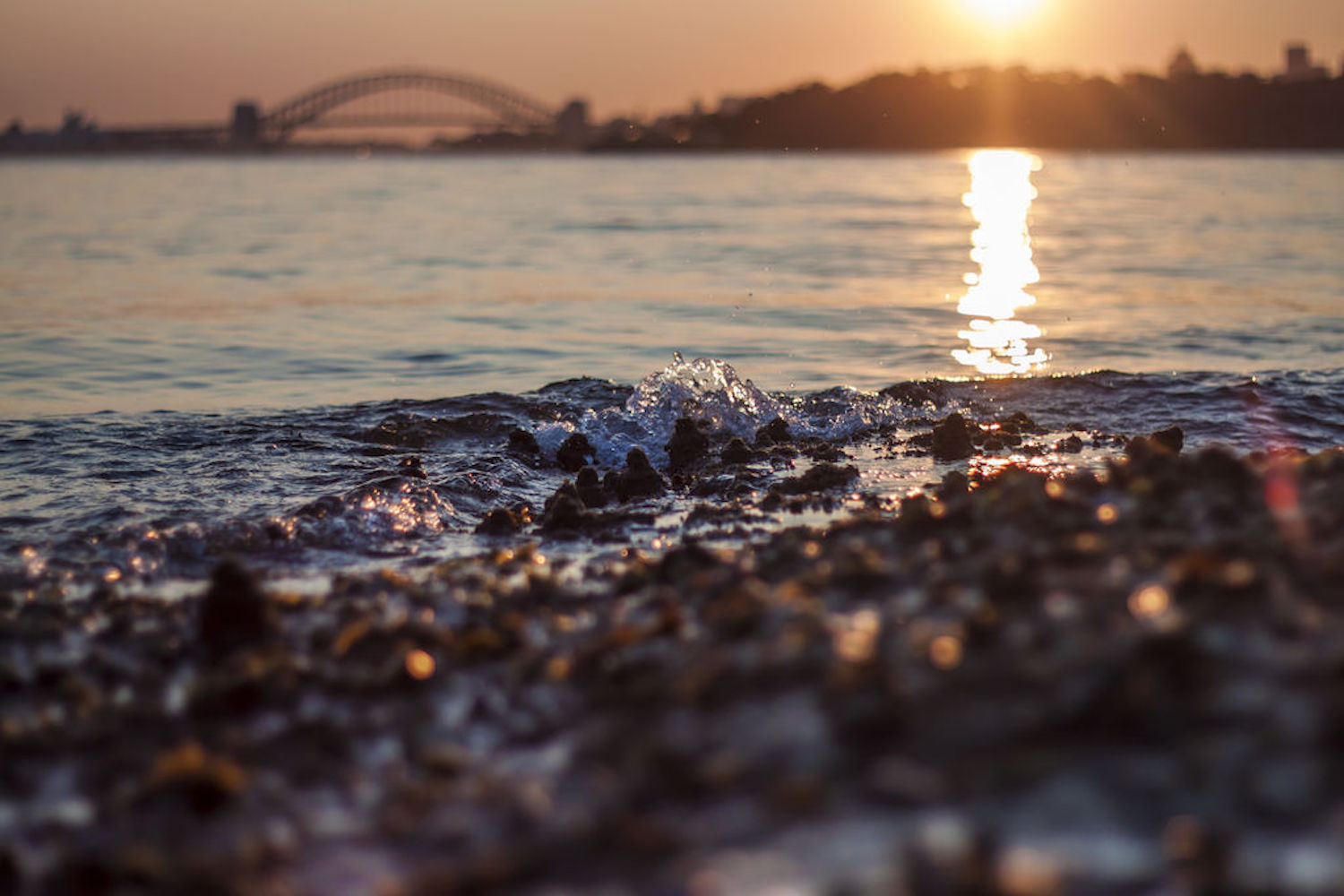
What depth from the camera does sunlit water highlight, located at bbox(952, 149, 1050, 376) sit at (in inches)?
726

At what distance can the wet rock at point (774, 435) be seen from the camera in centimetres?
1260

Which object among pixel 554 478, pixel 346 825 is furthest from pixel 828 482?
pixel 346 825

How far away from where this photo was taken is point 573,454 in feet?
39.9

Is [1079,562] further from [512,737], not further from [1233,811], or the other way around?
[512,737]

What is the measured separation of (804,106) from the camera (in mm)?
138875

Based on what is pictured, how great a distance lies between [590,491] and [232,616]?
4.36m

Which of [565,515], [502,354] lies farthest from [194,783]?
[502,354]

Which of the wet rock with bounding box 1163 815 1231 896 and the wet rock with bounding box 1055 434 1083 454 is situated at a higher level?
the wet rock with bounding box 1163 815 1231 896

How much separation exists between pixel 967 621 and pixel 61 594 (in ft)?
18.4

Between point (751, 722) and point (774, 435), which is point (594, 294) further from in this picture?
point (751, 722)

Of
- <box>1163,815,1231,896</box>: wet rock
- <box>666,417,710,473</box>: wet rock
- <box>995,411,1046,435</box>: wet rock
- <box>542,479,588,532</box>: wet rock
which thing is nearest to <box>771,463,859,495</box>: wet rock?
<box>666,417,710,473</box>: wet rock

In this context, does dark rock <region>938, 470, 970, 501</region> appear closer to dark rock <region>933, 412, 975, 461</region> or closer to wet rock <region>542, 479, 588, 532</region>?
dark rock <region>933, 412, 975, 461</region>

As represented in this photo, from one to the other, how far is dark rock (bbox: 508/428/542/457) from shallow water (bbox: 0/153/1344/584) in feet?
0.41

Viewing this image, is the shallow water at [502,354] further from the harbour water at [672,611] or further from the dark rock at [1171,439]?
the dark rock at [1171,439]
